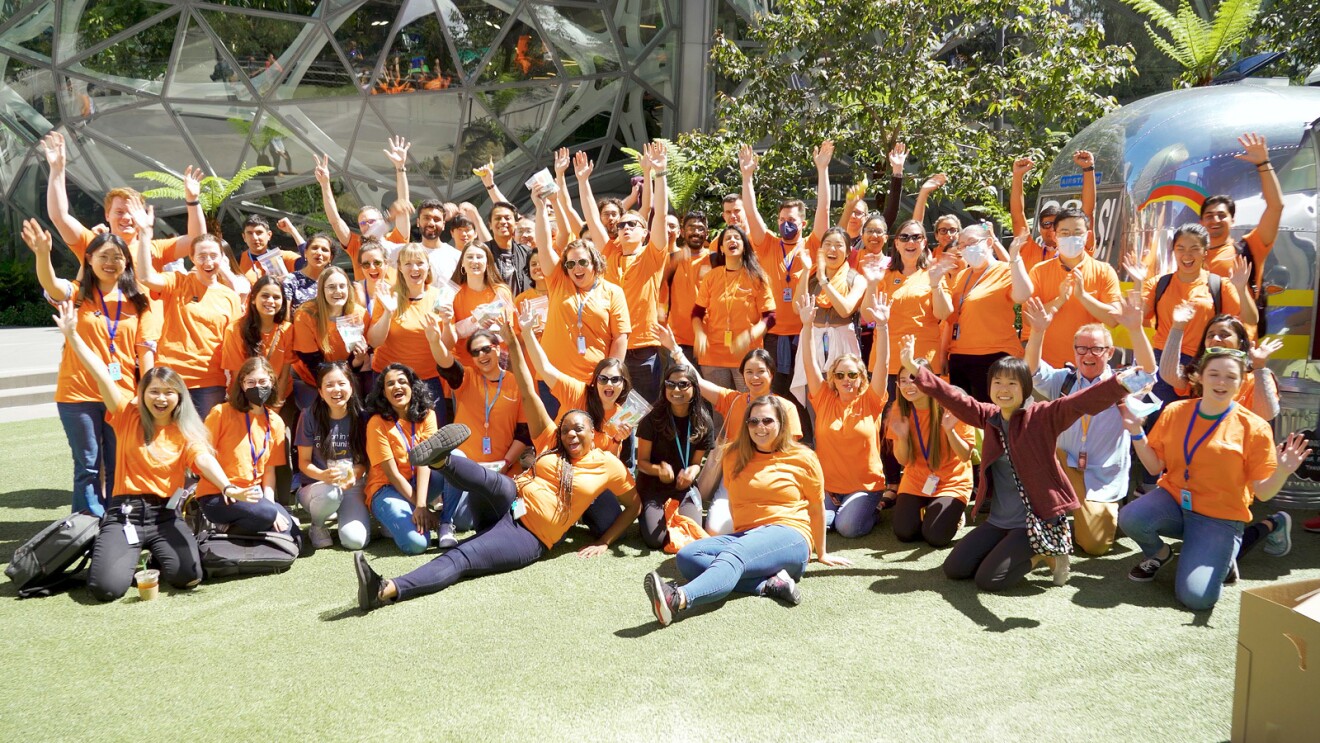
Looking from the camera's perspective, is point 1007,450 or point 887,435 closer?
point 1007,450

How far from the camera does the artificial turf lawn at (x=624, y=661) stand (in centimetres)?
356

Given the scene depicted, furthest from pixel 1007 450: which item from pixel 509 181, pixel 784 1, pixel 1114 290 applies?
pixel 509 181

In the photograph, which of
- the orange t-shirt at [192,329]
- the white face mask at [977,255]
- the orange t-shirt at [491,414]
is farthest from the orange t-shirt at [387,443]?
the white face mask at [977,255]

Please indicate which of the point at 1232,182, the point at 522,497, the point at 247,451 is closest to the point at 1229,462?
the point at 1232,182

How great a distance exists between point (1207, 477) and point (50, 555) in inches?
229

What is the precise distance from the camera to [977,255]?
635 centimetres

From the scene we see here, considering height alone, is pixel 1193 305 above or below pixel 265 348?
above

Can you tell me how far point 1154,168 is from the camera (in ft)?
23.4

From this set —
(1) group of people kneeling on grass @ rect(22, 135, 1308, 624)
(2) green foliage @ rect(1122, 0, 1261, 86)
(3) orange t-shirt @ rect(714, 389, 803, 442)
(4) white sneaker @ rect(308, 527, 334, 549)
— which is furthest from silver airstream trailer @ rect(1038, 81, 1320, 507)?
(4) white sneaker @ rect(308, 527, 334, 549)

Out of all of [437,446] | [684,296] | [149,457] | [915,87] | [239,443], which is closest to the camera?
[437,446]

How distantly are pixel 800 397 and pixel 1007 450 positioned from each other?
1.91 metres

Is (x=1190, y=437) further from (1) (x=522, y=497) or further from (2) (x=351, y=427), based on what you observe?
(2) (x=351, y=427)

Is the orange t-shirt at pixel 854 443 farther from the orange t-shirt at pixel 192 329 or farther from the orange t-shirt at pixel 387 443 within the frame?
the orange t-shirt at pixel 192 329

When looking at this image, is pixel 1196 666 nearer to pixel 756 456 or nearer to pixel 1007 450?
pixel 1007 450
